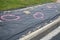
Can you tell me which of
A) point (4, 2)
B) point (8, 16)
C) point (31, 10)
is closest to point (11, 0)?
point (4, 2)

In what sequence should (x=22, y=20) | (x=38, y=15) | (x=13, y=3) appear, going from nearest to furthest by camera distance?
1. (x=22, y=20)
2. (x=38, y=15)
3. (x=13, y=3)

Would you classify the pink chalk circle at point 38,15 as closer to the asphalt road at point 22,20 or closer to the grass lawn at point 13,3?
the asphalt road at point 22,20

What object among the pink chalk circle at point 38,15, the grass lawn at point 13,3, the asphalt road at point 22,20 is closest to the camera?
the asphalt road at point 22,20

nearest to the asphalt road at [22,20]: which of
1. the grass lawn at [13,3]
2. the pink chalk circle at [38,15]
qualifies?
the pink chalk circle at [38,15]

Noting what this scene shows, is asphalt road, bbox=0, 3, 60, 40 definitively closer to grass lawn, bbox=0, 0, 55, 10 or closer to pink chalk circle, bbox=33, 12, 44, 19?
pink chalk circle, bbox=33, 12, 44, 19

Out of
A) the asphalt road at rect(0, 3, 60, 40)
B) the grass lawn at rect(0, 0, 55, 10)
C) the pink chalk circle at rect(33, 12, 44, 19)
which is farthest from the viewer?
the grass lawn at rect(0, 0, 55, 10)

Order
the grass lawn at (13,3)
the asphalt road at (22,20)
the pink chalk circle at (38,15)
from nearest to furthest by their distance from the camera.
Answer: the asphalt road at (22,20) → the pink chalk circle at (38,15) → the grass lawn at (13,3)

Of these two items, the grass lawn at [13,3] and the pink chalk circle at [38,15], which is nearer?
the pink chalk circle at [38,15]

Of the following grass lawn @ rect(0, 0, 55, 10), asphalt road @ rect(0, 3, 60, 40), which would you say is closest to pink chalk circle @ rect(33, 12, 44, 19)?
asphalt road @ rect(0, 3, 60, 40)

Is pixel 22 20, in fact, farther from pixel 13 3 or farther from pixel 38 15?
pixel 13 3

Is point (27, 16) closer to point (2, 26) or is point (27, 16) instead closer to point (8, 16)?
point (8, 16)

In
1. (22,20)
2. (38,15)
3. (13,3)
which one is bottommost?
(22,20)

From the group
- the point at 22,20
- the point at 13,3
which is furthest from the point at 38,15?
A: the point at 13,3

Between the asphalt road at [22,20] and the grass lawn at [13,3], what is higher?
the grass lawn at [13,3]
